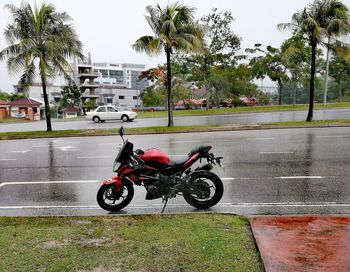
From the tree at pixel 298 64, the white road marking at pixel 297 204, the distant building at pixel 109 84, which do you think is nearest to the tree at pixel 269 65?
the tree at pixel 298 64

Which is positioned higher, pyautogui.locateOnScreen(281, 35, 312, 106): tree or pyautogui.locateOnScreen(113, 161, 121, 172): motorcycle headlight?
pyautogui.locateOnScreen(281, 35, 312, 106): tree

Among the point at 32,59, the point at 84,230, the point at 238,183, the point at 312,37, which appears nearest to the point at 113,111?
the point at 32,59

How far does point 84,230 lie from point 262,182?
4406mm

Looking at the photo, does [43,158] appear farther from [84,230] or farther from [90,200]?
[84,230]

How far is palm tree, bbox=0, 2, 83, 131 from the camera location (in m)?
20.4

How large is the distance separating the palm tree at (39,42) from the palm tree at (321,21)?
44.8 feet

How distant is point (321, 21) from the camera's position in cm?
2023

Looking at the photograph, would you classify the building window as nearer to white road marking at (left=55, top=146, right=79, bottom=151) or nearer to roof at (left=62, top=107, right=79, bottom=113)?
roof at (left=62, top=107, right=79, bottom=113)

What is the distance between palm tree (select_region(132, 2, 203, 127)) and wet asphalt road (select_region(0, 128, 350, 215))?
26.7 feet

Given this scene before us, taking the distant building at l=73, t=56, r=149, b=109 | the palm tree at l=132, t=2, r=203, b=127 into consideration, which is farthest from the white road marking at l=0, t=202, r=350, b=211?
the distant building at l=73, t=56, r=149, b=109

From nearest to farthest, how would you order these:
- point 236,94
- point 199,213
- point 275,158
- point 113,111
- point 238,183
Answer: point 199,213
point 238,183
point 275,158
point 113,111
point 236,94

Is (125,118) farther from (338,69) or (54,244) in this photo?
(338,69)

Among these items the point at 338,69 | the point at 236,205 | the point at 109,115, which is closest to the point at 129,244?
the point at 236,205

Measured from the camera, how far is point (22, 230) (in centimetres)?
509
